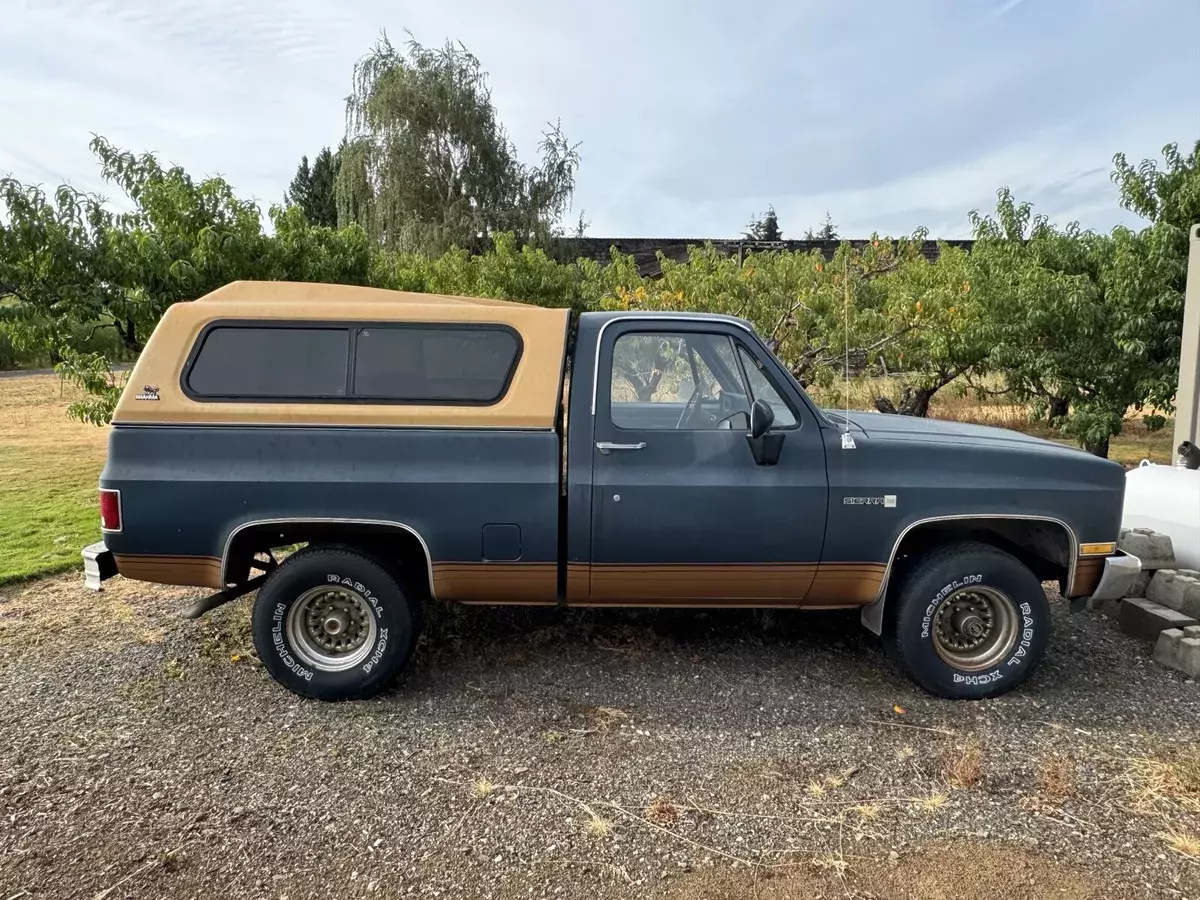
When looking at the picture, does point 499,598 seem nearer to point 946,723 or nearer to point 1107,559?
point 946,723

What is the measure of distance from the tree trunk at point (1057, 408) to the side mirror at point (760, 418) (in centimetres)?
862

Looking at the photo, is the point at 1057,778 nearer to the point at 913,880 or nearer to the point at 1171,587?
the point at 913,880

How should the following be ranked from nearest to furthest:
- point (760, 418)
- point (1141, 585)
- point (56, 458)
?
point (760, 418)
point (1141, 585)
point (56, 458)

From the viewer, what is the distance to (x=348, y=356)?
3916 millimetres

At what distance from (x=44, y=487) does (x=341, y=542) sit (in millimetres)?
7383

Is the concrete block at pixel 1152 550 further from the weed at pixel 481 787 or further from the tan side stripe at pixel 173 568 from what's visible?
the tan side stripe at pixel 173 568

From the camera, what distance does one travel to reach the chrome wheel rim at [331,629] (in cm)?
404

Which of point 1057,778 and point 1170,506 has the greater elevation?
point 1170,506

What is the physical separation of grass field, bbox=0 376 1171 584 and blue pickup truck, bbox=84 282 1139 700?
3.51 meters

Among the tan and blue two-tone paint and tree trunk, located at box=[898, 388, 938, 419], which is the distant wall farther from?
the tan and blue two-tone paint

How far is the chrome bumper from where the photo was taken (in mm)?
3959

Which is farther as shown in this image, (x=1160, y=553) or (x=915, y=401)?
(x=915, y=401)

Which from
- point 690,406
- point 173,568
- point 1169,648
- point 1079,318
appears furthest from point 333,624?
point 1079,318

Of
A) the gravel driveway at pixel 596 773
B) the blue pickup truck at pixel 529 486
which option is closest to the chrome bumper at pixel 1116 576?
the blue pickup truck at pixel 529 486
